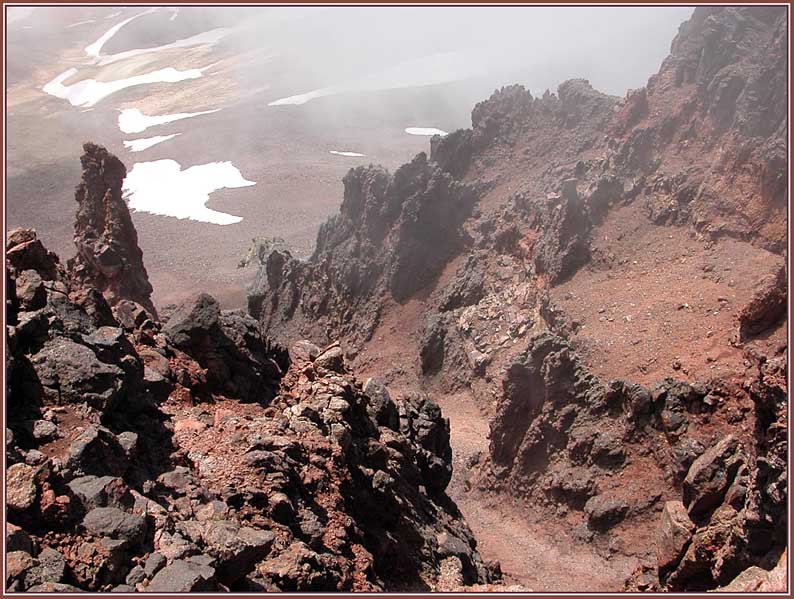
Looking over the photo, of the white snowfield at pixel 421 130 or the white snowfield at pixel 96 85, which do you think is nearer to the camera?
the white snowfield at pixel 421 130

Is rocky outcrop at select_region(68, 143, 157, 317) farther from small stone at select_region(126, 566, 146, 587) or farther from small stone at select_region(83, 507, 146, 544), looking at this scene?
small stone at select_region(126, 566, 146, 587)

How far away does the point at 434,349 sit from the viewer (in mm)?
34312

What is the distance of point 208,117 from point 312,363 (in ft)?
292

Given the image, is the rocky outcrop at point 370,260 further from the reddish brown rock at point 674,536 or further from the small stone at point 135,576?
the small stone at point 135,576

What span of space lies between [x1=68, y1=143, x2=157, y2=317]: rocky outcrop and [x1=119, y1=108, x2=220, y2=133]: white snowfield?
6956cm

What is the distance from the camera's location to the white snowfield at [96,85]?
333 ft

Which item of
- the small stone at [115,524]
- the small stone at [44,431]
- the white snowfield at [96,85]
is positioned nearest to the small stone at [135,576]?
the small stone at [115,524]

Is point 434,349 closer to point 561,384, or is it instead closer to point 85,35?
point 561,384

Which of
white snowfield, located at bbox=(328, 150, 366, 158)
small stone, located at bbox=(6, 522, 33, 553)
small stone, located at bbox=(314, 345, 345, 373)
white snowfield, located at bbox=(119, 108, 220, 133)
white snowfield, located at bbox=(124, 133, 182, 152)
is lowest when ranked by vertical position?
small stone, located at bbox=(314, 345, 345, 373)

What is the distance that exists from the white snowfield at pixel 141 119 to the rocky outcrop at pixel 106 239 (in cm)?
6956

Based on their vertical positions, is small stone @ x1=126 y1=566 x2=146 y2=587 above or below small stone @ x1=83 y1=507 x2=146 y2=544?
below

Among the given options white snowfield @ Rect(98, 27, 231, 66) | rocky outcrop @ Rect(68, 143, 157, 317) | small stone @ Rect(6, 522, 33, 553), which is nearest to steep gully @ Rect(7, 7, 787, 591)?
small stone @ Rect(6, 522, 33, 553)

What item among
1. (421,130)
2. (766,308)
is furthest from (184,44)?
(766,308)

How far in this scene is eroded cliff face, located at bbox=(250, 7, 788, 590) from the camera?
53.9ft
